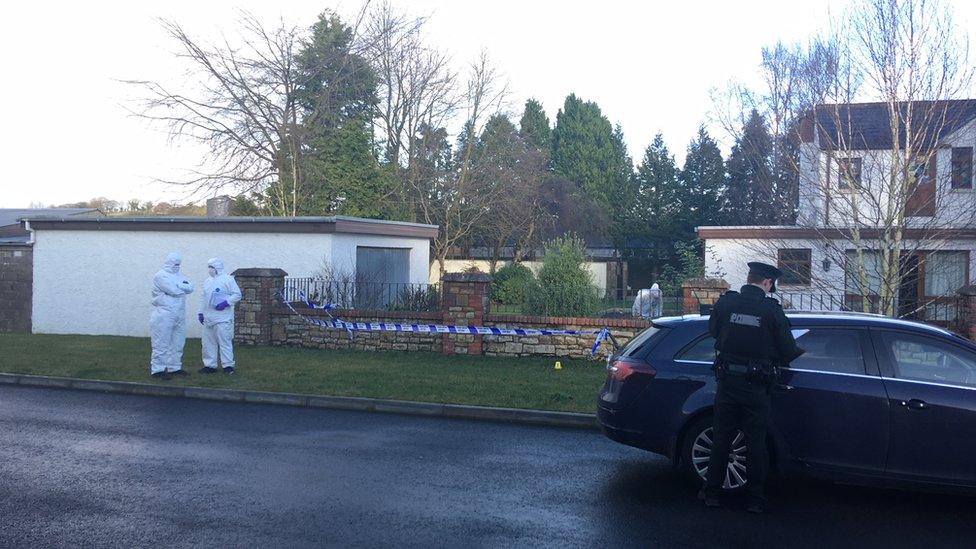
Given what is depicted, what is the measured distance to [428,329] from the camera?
15531 millimetres

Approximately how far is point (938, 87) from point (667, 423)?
10757 millimetres

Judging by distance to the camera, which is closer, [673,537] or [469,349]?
[673,537]

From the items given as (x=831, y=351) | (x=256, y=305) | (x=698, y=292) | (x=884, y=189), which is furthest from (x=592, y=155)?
(x=831, y=351)

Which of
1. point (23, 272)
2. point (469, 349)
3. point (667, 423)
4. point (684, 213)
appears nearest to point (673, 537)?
point (667, 423)

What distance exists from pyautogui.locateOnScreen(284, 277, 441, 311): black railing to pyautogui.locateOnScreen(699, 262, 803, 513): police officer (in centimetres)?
1069

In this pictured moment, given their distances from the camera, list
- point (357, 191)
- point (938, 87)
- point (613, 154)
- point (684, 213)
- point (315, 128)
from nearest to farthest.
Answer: point (938, 87) < point (315, 128) < point (357, 191) < point (684, 213) < point (613, 154)

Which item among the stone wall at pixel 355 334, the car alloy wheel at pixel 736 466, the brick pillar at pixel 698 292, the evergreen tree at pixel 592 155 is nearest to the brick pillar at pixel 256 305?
the stone wall at pixel 355 334

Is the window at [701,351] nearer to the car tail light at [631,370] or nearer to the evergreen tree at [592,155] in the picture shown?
the car tail light at [631,370]

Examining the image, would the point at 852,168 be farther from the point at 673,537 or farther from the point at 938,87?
the point at 673,537

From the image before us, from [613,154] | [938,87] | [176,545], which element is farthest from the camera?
[613,154]

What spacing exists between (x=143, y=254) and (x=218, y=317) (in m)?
8.00

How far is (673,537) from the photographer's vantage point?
6.02m

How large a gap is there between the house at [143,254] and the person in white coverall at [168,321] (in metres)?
5.68

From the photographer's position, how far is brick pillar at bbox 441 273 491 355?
15414mm
